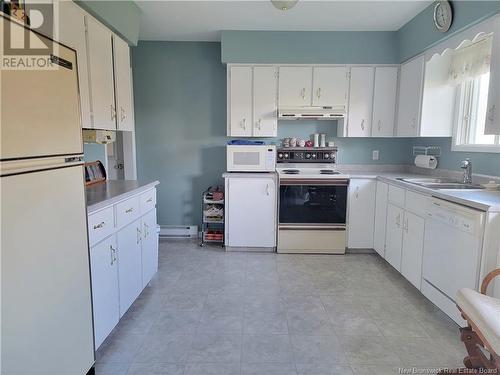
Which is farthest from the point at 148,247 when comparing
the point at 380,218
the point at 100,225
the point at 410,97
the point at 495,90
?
the point at 410,97

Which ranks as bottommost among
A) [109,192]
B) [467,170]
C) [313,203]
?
[313,203]

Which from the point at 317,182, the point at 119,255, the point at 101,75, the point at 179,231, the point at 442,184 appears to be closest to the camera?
the point at 119,255

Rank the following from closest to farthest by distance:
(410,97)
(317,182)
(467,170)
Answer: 1. (467,170)
2. (410,97)
3. (317,182)

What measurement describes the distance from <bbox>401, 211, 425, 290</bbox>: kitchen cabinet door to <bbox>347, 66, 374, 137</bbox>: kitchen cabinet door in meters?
1.35

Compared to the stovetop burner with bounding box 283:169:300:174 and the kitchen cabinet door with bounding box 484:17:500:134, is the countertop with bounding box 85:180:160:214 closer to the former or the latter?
the stovetop burner with bounding box 283:169:300:174

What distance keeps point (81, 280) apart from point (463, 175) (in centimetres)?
313

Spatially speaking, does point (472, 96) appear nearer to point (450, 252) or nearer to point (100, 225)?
point (450, 252)

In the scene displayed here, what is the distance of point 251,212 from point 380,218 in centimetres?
142

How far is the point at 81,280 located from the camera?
1.50m

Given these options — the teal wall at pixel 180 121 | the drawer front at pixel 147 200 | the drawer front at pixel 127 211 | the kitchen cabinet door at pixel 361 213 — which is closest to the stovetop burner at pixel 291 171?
the kitchen cabinet door at pixel 361 213

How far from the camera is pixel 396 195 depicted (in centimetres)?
302

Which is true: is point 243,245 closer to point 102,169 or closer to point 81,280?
point 102,169

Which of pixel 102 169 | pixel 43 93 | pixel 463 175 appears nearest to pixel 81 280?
pixel 43 93

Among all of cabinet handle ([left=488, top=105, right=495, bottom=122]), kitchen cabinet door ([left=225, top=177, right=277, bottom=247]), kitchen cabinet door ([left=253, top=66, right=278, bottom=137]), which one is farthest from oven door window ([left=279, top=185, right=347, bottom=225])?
cabinet handle ([left=488, top=105, right=495, bottom=122])
